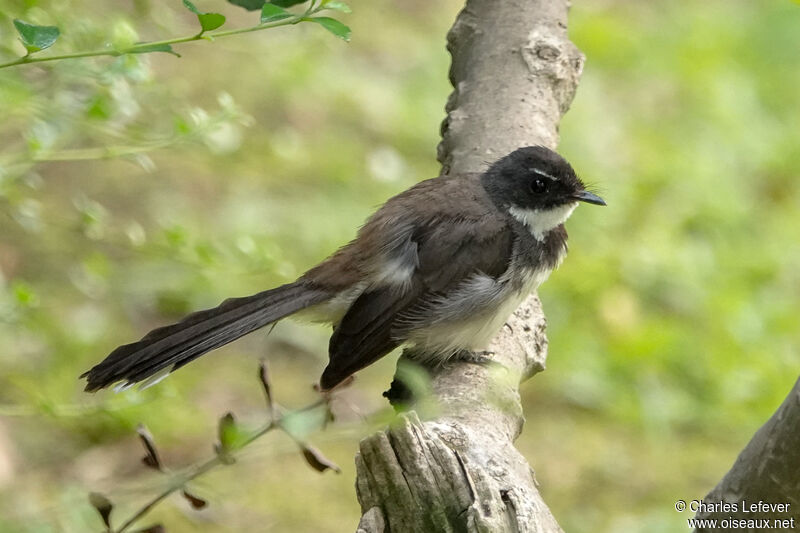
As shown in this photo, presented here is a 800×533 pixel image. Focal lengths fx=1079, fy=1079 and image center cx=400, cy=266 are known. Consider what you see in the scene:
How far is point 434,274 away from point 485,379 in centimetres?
63

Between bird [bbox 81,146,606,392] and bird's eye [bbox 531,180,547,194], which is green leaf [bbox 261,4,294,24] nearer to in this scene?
bird [bbox 81,146,606,392]

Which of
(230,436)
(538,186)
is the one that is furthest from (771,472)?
(538,186)

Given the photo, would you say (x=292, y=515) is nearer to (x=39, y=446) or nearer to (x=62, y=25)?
(x=39, y=446)

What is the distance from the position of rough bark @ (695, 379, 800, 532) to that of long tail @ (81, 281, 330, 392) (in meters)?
1.74

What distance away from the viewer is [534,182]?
420 centimetres

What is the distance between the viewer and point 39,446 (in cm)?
546

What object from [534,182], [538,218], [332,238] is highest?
[534,182]

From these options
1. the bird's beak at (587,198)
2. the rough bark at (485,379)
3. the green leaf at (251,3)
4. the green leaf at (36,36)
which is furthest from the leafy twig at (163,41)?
the bird's beak at (587,198)

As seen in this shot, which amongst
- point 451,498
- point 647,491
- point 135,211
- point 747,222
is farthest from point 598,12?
point 451,498

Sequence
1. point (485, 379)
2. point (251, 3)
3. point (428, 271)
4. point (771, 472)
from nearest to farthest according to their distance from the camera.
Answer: point (771, 472) → point (251, 3) → point (485, 379) → point (428, 271)

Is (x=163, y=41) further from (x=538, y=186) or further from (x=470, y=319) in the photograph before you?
(x=538, y=186)

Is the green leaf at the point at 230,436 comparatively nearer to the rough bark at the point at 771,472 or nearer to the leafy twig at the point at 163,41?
the leafy twig at the point at 163,41

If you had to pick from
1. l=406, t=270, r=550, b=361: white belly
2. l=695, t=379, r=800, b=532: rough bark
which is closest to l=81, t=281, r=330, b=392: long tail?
l=406, t=270, r=550, b=361: white belly

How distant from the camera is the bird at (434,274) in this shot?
394 centimetres
